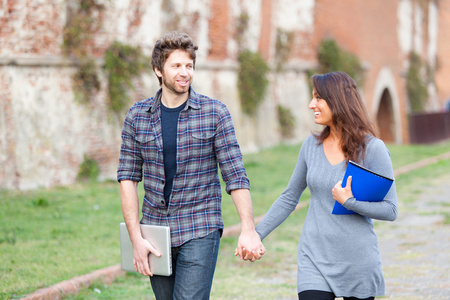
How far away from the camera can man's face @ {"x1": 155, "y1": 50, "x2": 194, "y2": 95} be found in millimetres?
3373

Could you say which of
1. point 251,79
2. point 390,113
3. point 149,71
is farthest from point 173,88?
point 390,113

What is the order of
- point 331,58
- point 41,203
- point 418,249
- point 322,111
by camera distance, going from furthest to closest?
point 331,58, point 41,203, point 418,249, point 322,111

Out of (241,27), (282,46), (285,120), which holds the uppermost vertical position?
(241,27)

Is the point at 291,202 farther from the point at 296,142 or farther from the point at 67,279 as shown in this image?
the point at 296,142

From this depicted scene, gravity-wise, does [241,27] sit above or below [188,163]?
above

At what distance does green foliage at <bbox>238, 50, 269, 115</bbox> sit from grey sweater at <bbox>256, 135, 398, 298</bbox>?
1391cm

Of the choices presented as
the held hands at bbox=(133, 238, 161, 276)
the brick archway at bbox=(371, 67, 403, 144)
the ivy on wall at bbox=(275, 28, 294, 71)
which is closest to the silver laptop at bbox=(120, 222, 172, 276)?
the held hands at bbox=(133, 238, 161, 276)

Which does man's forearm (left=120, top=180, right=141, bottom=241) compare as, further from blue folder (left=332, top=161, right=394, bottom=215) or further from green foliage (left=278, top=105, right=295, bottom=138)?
green foliage (left=278, top=105, right=295, bottom=138)

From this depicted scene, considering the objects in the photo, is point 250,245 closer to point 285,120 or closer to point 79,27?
point 79,27

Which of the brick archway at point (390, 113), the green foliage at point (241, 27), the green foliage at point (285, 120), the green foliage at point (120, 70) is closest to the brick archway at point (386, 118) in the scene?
the brick archway at point (390, 113)

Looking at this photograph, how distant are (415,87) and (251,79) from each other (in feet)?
51.1

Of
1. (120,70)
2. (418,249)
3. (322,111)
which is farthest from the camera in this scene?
(120,70)

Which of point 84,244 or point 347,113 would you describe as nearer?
point 347,113

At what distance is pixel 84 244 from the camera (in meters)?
7.19
